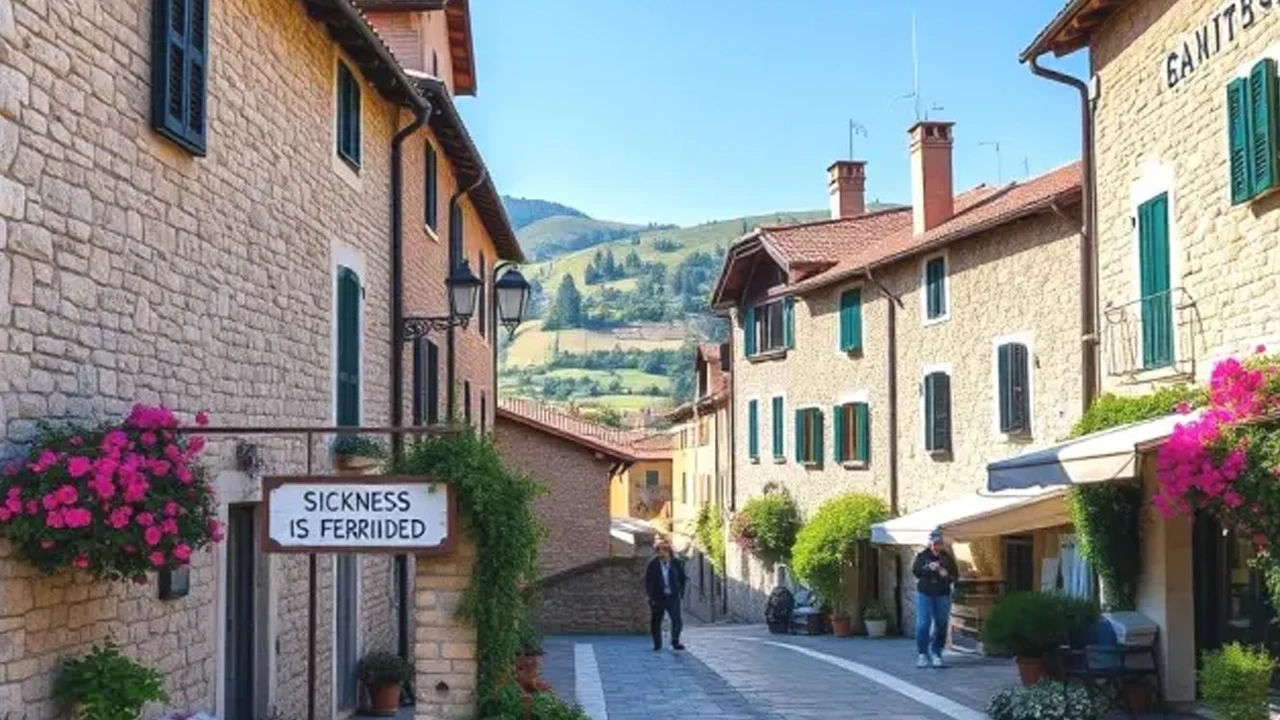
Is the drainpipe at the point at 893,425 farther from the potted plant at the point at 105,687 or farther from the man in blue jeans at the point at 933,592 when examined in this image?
the potted plant at the point at 105,687

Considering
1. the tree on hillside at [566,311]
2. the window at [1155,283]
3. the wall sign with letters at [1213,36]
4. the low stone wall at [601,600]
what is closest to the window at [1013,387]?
the window at [1155,283]

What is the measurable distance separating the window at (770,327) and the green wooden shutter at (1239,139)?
1916 centimetres

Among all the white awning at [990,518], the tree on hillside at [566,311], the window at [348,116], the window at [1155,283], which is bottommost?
the white awning at [990,518]

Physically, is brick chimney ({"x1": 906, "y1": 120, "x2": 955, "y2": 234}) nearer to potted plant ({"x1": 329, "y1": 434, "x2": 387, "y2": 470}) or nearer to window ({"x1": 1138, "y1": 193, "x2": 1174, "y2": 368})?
window ({"x1": 1138, "y1": 193, "x2": 1174, "y2": 368})

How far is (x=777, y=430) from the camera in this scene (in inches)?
1288

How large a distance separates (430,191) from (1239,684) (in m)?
11.3

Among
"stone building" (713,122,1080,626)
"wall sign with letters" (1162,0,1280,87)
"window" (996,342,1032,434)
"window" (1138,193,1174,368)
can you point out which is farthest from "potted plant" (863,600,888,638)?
"wall sign with letters" (1162,0,1280,87)

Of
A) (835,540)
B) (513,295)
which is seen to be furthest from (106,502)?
(835,540)

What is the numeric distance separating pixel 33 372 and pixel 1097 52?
1208 cm

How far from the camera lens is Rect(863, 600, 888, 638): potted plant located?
25938 mm

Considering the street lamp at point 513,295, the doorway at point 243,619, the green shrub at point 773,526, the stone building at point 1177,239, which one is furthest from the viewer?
the green shrub at point 773,526

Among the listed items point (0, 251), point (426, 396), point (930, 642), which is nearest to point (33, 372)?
point (0, 251)

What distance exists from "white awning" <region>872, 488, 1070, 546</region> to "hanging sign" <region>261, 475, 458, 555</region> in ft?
31.3

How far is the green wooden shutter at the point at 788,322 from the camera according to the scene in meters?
31.2
